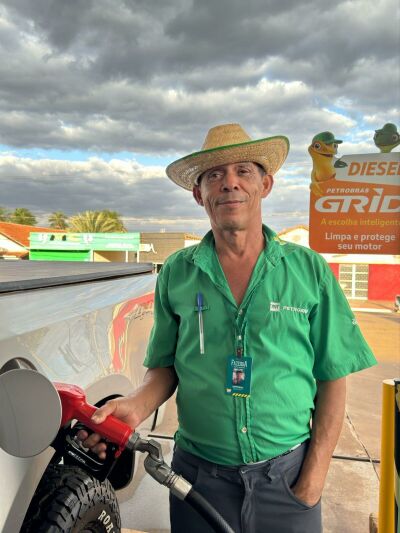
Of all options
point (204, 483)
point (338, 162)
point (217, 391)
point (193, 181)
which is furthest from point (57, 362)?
point (338, 162)

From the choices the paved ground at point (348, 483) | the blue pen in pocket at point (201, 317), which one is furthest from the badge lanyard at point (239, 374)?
the paved ground at point (348, 483)

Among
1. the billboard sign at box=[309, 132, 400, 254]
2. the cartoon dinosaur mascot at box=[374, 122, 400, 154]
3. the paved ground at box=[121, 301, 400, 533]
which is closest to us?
the paved ground at box=[121, 301, 400, 533]

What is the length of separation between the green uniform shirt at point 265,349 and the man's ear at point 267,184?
0.27 meters

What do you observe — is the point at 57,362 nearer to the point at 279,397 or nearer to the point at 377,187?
the point at 279,397

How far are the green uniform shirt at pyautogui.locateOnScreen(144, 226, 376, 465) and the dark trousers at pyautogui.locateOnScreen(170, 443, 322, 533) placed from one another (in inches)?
1.5

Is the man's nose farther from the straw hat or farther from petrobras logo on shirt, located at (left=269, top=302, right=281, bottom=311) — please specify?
petrobras logo on shirt, located at (left=269, top=302, right=281, bottom=311)

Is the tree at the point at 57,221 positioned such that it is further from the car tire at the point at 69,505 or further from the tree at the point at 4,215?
the car tire at the point at 69,505

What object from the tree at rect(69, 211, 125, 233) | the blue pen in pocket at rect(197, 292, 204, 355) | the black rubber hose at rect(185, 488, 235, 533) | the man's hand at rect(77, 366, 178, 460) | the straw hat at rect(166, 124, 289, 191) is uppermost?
the tree at rect(69, 211, 125, 233)

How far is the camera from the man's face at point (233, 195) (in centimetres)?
177

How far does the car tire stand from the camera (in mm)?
1420

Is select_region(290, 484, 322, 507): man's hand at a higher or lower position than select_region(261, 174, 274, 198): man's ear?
lower

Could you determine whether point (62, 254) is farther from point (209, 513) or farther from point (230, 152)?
point (209, 513)

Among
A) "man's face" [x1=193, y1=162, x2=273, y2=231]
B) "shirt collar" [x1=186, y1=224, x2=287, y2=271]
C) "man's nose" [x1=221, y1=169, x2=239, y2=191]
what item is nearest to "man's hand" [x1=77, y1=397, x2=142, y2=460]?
"shirt collar" [x1=186, y1=224, x2=287, y2=271]

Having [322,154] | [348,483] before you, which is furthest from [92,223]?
[348,483]
